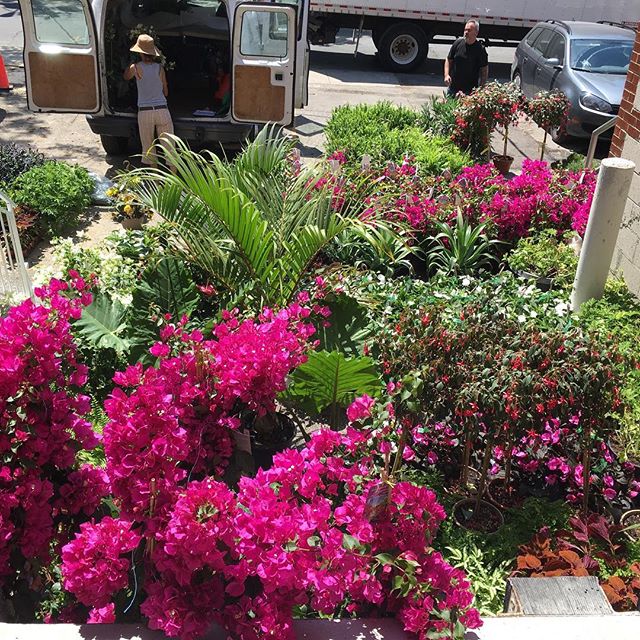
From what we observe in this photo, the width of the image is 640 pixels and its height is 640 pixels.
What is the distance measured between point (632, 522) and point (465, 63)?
24.6ft

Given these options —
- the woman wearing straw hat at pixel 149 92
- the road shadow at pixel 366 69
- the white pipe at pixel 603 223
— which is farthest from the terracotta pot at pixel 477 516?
the road shadow at pixel 366 69

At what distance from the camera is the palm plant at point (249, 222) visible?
4.02 meters

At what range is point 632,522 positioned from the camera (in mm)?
3477

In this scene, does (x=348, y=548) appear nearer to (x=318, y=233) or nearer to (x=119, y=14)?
(x=318, y=233)

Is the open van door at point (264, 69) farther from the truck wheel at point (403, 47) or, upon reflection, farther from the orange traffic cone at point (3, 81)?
the truck wheel at point (403, 47)

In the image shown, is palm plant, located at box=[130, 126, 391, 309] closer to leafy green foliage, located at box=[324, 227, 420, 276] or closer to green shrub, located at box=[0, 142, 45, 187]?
leafy green foliage, located at box=[324, 227, 420, 276]

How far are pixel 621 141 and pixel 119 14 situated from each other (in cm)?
645

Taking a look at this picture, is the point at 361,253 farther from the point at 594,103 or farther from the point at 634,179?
the point at 594,103

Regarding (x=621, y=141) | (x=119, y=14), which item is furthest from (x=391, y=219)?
(x=119, y=14)

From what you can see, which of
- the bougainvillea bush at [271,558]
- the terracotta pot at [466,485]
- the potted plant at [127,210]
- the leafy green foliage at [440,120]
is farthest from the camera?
the leafy green foliage at [440,120]

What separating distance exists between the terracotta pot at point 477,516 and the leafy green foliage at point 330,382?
0.70 meters

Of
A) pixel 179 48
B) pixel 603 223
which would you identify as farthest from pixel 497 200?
pixel 179 48

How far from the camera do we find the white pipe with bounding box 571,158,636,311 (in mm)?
4906

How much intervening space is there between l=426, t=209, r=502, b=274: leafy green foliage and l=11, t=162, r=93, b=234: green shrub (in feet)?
11.4
